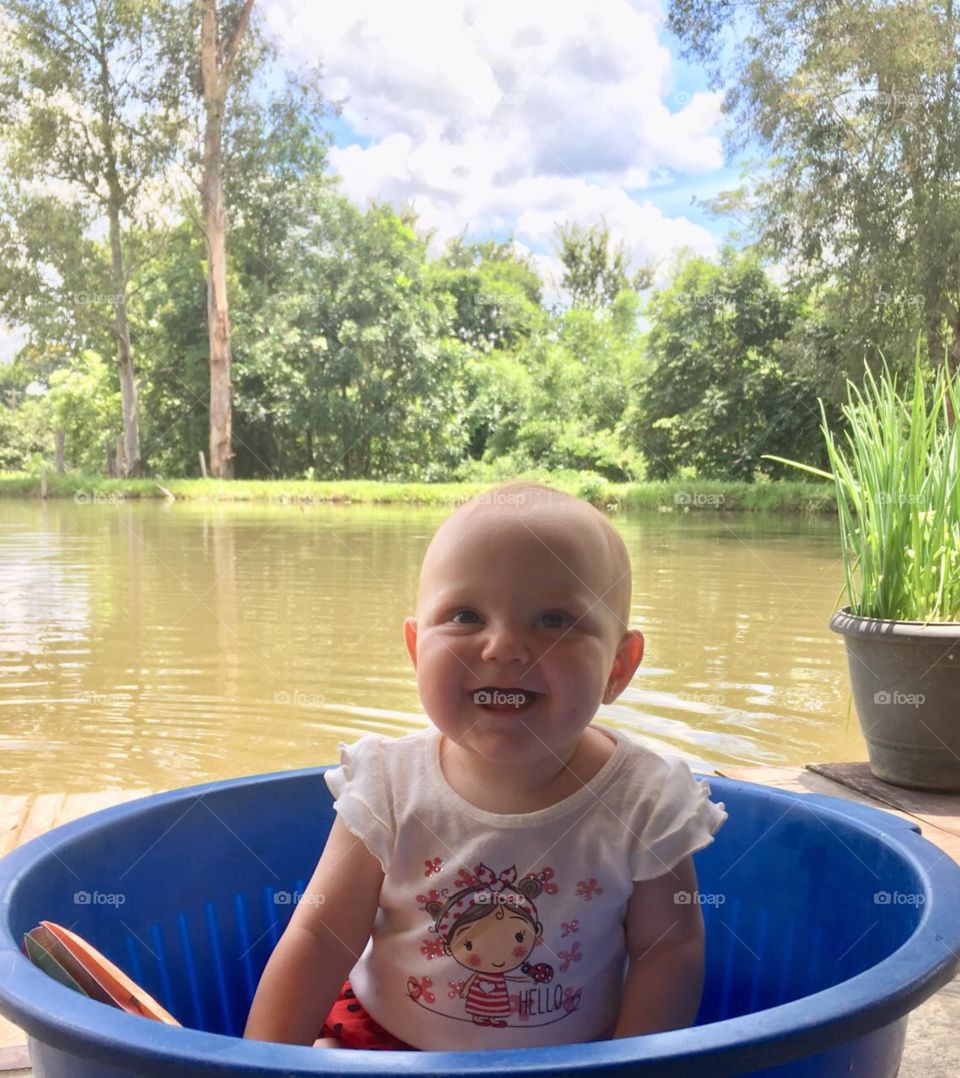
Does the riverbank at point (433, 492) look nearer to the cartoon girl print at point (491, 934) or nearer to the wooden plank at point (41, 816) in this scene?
the wooden plank at point (41, 816)

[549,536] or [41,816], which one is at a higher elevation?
[549,536]

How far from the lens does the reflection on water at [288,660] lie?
9.90ft

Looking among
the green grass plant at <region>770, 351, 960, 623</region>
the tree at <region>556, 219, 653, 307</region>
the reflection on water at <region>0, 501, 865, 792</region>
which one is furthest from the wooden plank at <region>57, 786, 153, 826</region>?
the tree at <region>556, 219, 653, 307</region>

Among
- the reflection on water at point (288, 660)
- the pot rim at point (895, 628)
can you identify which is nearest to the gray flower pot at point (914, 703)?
the pot rim at point (895, 628)

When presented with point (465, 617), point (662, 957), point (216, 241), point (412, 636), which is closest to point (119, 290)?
point (216, 241)

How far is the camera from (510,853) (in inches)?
34.4

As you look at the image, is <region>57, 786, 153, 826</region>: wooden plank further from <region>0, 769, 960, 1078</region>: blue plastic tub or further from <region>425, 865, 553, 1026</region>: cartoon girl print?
<region>425, 865, 553, 1026</region>: cartoon girl print

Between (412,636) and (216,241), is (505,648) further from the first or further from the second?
(216,241)

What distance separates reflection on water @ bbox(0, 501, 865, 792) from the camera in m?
3.02

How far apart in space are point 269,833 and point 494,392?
2143cm

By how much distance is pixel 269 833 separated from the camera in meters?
1.14

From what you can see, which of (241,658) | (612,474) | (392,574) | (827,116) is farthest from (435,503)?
(241,658)

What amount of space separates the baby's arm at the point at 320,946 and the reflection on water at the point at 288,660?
188 cm

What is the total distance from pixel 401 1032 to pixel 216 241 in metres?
19.0
